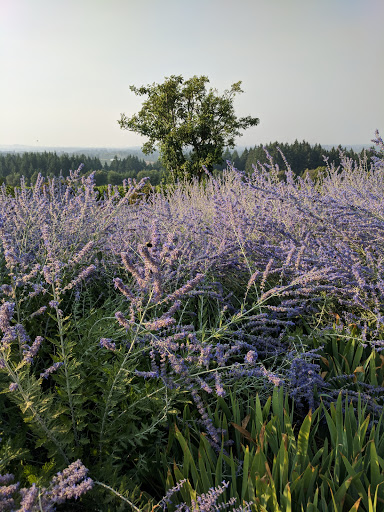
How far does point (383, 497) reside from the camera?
1.49 meters

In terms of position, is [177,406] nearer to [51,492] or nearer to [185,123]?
[51,492]

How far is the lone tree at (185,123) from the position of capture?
33750 mm

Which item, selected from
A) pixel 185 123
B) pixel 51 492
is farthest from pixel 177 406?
pixel 185 123

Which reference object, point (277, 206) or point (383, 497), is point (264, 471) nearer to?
point (383, 497)

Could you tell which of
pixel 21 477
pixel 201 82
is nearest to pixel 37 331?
pixel 21 477

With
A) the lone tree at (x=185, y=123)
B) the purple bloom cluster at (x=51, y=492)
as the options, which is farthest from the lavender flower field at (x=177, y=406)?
the lone tree at (x=185, y=123)

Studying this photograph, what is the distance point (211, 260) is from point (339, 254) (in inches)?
41.0

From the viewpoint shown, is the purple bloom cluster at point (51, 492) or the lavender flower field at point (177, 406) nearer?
the purple bloom cluster at point (51, 492)

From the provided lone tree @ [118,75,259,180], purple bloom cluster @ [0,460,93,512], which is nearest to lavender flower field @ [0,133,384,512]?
purple bloom cluster @ [0,460,93,512]

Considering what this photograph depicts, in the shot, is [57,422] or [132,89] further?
[132,89]

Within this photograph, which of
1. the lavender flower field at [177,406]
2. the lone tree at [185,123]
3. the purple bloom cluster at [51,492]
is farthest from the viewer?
the lone tree at [185,123]

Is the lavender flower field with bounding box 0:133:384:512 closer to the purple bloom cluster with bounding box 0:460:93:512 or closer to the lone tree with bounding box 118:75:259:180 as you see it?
the purple bloom cluster with bounding box 0:460:93:512

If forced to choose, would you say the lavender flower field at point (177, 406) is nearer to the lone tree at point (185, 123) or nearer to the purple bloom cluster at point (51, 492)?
the purple bloom cluster at point (51, 492)

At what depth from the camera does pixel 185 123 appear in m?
34.4
